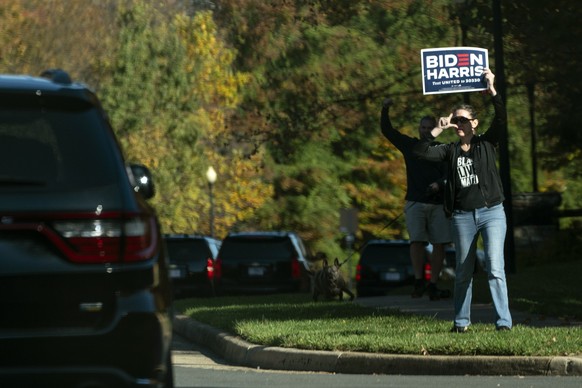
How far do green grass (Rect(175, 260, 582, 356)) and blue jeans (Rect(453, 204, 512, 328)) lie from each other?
28 centimetres

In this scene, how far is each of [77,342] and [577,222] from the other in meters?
27.2

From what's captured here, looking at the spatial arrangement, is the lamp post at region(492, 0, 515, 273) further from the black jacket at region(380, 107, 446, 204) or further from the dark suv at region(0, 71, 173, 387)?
the dark suv at region(0, 71, 173, 387)

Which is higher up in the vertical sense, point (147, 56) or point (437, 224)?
point (147, 56)

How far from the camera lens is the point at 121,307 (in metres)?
5.94

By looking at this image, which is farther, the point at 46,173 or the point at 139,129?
the point at 139,129

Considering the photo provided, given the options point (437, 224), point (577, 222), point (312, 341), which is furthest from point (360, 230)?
point (312, 341)

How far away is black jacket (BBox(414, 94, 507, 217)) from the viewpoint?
12805 millimetres

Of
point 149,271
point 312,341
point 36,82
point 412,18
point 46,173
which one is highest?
point 412,18

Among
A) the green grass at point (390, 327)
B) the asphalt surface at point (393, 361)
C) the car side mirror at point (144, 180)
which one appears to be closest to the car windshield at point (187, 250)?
the green grass at point (390, 327)

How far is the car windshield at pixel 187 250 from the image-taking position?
29484mm

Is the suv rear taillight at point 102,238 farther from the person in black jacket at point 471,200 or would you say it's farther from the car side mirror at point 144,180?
the person in black jacket at point 471,200

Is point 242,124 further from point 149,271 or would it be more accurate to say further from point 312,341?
point 149,271

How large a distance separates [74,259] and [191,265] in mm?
23616

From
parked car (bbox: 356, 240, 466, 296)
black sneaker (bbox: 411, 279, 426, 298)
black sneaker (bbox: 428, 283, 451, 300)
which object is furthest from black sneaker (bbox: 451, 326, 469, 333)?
parked car (bbox: 356, 240, 466, 296)
